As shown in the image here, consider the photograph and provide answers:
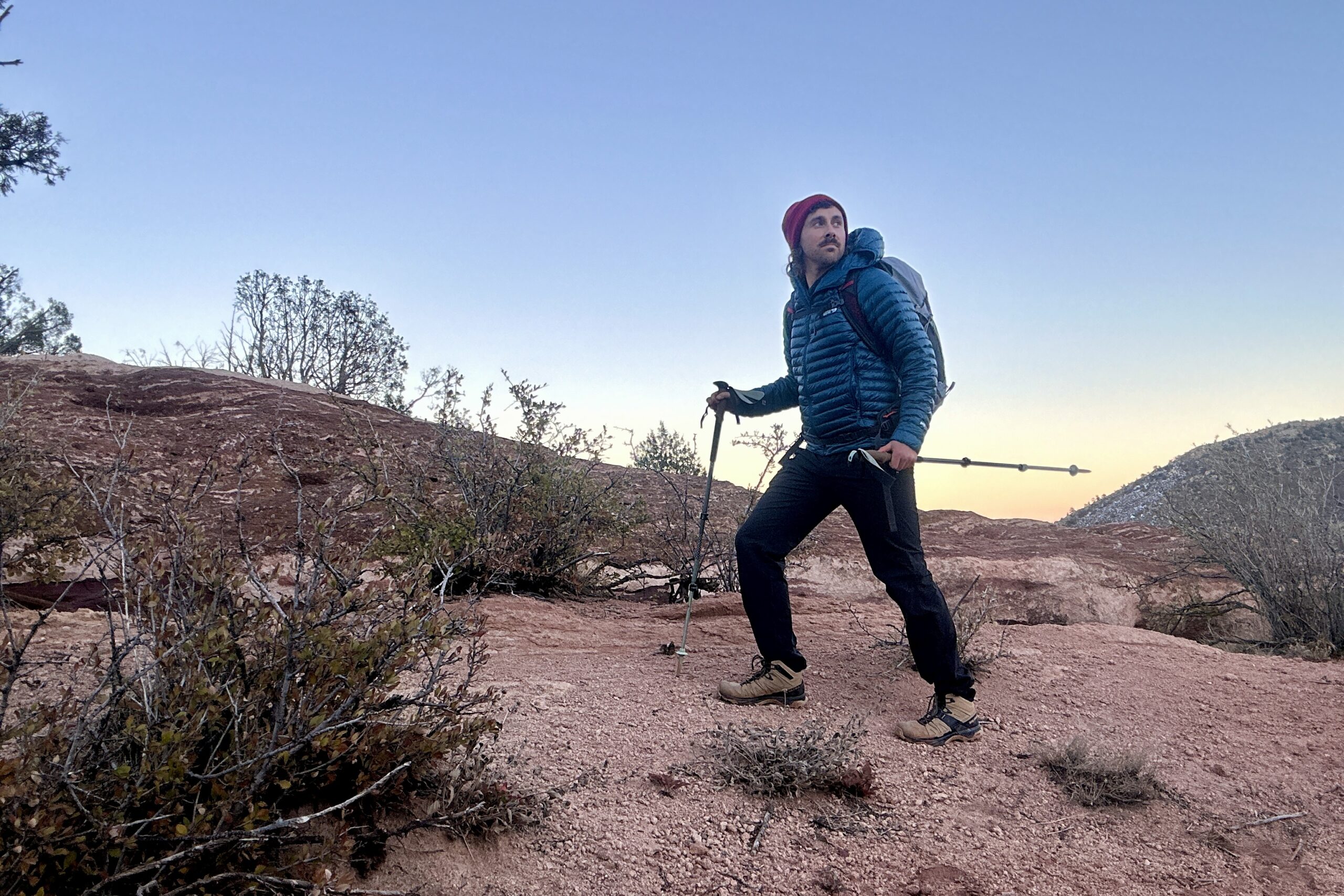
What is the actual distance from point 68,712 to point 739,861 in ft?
5.75

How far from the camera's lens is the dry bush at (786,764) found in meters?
2.93

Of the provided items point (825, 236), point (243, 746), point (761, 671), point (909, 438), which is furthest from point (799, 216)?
point (243, 746)

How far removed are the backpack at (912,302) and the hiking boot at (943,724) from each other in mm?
1160

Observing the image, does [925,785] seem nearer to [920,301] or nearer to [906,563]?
[906,563]

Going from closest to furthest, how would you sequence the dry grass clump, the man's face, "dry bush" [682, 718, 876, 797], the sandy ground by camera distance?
the sandy ground < "dry bush" [682, 718, 876, 797] < the dry grass clump < the man's face

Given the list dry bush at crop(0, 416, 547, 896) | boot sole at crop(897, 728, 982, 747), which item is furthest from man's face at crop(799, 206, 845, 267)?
dry bush at crop(0, 416, 547, 896)

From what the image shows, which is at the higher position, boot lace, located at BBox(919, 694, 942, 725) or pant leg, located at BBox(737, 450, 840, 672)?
pant leg, located at BBox(737, 450, 840, 672)

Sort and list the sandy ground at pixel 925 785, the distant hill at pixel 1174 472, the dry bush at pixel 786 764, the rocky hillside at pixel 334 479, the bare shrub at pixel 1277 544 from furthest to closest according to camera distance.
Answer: the distant hill at pixel 1174 472 → the rocky hillside at pixel 334 479 → the bare shrub at pixel 1277 544 → the dry bush at pixel 786 764 → the sandy ground at pixel 925 785

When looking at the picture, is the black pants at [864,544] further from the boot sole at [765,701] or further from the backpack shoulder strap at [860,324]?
the backpack shoulder strap at [860,324]

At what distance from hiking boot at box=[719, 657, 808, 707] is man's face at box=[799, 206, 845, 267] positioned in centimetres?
165

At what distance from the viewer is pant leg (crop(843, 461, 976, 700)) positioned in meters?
3.53

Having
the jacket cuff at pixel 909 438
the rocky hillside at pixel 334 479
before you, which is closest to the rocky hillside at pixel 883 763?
the rocky hillside at pixel 334 479

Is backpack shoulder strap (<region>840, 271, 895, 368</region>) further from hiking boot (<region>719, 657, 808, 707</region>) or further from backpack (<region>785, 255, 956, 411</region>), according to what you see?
hiking boot (<region>719, 657, 808, 707</region>)

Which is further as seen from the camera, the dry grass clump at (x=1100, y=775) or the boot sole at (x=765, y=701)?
the boot sole at (x=765, y=701)
